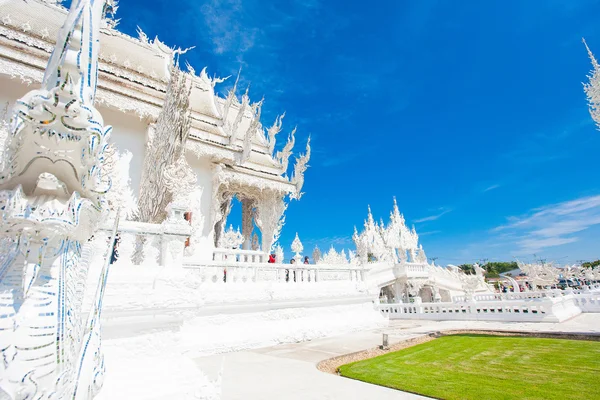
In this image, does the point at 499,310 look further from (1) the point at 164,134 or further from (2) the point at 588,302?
(1) the point at 164,134

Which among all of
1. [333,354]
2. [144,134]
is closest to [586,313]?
[333,354]

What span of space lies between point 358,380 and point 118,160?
867 cm

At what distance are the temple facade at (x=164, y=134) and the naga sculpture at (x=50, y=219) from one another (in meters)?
3.95

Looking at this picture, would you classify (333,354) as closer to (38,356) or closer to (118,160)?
(38,356)

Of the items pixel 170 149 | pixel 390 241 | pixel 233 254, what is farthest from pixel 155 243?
pixel 390 241

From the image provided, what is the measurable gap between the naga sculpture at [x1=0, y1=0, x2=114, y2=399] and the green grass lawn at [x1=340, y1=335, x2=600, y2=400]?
316cm

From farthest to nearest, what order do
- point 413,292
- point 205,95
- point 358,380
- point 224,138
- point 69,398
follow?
point 413,292 → point 205,95 → point 224,138 → point 358,380 → point 69,398

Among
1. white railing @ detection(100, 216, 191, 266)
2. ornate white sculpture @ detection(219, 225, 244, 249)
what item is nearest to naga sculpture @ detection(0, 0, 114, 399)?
white railing @ detection(100, 216, 191, 266)

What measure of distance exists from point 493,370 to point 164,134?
7.43m

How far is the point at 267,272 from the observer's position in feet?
22.1

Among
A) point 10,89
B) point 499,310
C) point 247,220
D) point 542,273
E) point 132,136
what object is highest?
point 10,89

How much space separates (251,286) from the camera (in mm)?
6203

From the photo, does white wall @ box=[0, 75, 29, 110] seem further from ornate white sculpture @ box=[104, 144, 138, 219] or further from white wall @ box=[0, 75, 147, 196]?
ornate white sculpture @ box=[104, 144, 138, 219]

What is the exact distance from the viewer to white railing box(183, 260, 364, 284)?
5849 mm
